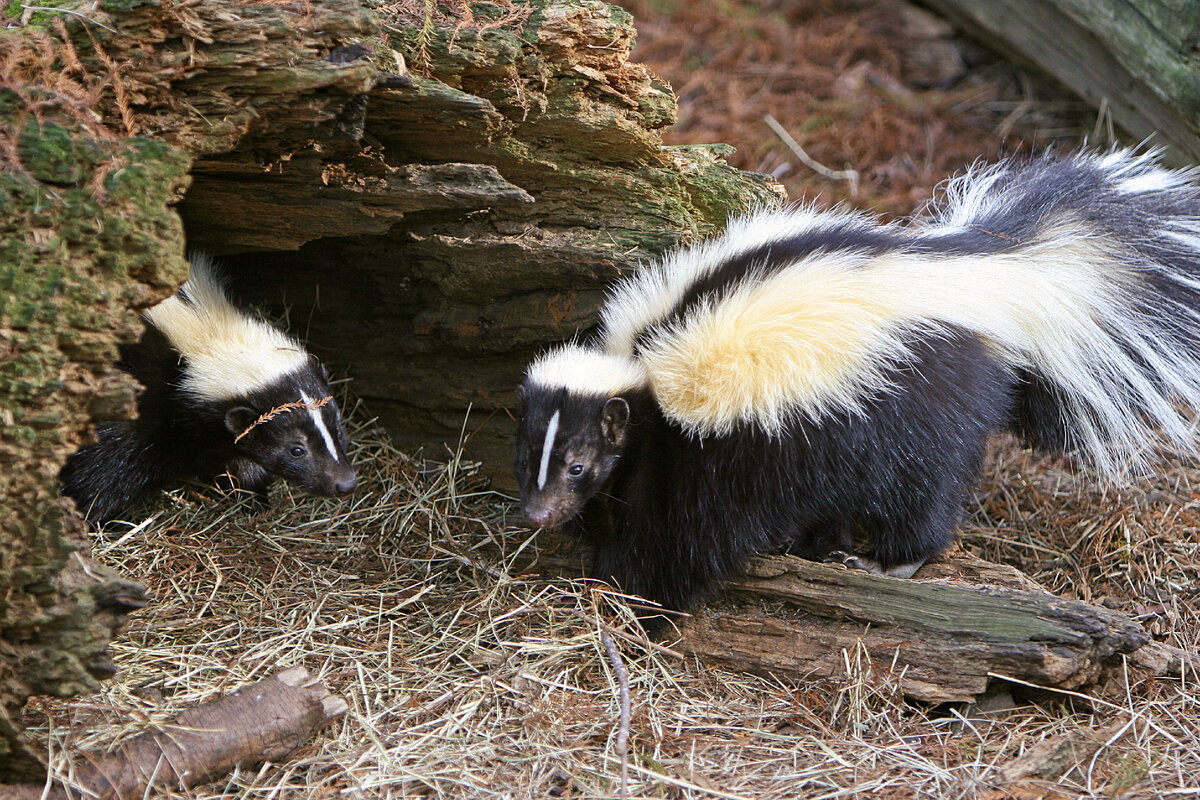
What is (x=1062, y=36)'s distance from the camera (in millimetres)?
6645

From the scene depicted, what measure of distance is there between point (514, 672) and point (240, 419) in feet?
5.94

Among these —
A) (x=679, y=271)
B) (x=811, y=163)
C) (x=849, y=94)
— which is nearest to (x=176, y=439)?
(x=679, y=271)

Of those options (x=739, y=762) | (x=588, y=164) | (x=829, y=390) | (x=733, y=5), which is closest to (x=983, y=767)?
(x=739, y=762)

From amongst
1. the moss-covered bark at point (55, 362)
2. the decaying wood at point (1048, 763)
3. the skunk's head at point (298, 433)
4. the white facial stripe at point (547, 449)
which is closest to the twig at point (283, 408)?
the skunk's head at point (298, 433)

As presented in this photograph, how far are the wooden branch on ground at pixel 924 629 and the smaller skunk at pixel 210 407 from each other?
1847 mm

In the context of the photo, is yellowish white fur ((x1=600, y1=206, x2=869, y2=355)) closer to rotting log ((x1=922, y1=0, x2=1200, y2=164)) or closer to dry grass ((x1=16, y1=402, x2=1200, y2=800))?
dry grass ((x1=16, y1=402, x2=1200, y2=800))

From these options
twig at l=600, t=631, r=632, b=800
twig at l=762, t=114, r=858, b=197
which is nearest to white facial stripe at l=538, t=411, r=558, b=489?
twig at l=600, t=631, r=632, b=800

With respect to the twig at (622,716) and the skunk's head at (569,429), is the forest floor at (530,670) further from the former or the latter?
the skunk's head at (569,429)

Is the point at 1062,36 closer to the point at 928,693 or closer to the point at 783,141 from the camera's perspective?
the point at 783,141

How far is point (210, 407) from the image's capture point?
477cm

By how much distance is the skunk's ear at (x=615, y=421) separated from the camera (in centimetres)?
399

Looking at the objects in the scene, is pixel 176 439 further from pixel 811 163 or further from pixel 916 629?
pixel 811 163

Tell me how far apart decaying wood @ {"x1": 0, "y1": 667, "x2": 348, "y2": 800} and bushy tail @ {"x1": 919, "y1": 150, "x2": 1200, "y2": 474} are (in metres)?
2.74

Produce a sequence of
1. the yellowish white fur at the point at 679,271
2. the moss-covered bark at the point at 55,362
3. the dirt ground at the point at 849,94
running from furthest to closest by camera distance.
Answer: the dirt ground at the point at 849,94 → the yellowish white fur at the point at 679,271 → the moss-covered bark at the point at 55,362
